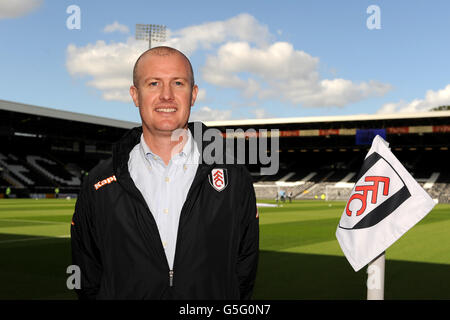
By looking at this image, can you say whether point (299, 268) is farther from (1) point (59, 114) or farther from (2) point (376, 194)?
(1) point (59, 114)

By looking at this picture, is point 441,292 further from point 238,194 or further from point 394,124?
point 394,124

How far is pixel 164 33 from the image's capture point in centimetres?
4375

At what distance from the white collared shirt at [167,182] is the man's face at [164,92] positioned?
0.19 meters

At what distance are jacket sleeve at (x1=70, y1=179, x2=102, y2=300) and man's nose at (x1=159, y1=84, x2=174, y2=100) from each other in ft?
2.34

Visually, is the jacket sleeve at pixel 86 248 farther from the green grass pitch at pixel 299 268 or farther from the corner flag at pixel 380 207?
the green grass pitch at pixel 299 268

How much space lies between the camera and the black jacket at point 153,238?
2811 millimetres

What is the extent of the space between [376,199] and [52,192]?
50.8 metres

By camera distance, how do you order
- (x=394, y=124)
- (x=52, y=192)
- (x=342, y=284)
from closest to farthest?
(x=342, y=284) < (x=52, y=192) < (x=394, y=124)

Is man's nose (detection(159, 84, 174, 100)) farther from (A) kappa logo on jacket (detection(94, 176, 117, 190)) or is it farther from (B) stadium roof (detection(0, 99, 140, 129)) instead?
(B) stadium roof (detection(0, 99, 140, 129))

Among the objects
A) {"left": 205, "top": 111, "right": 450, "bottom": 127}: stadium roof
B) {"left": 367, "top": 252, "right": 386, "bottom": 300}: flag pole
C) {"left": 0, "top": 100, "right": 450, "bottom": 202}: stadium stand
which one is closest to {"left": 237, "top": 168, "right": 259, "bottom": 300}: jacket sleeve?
{"left": 367, "top": 252, "right": 386, "bottom": 300}: flag pole

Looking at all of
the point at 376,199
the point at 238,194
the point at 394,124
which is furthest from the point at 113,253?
the point at 394,124

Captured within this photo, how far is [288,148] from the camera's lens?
68.9 metres

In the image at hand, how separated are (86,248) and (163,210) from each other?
0.60 metres

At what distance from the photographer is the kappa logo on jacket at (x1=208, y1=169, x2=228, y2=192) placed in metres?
2.93
